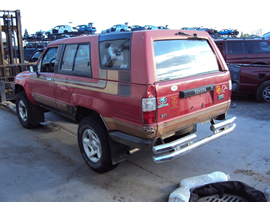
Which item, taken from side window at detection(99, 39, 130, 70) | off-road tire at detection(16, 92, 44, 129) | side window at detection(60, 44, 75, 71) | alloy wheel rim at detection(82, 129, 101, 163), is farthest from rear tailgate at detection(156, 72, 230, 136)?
off-road tire at detection(16, 92, 44, 129)

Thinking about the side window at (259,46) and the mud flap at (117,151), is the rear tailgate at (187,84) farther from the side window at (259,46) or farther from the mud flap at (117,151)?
the side window at (259,46)

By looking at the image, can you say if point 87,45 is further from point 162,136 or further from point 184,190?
point 184,190

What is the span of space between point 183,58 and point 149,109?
1.05 m

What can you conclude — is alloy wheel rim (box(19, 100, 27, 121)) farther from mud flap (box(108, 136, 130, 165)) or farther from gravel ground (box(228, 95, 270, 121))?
gravel ground (box(228, 95, 270, 121))

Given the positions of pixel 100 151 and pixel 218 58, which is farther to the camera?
pixel 218 58

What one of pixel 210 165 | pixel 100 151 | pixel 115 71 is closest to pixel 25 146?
pixel 100 151

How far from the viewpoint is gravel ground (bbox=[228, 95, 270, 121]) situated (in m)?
6.31

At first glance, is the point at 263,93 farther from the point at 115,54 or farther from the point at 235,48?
the point at 115,54

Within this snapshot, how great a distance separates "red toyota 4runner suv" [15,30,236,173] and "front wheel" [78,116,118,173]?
0.05 feet

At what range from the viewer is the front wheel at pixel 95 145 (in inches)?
138

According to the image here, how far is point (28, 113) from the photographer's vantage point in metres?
5.70

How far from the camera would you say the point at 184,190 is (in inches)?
120

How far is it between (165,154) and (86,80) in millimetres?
1623

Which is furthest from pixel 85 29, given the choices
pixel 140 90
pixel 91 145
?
pixel 140 90
